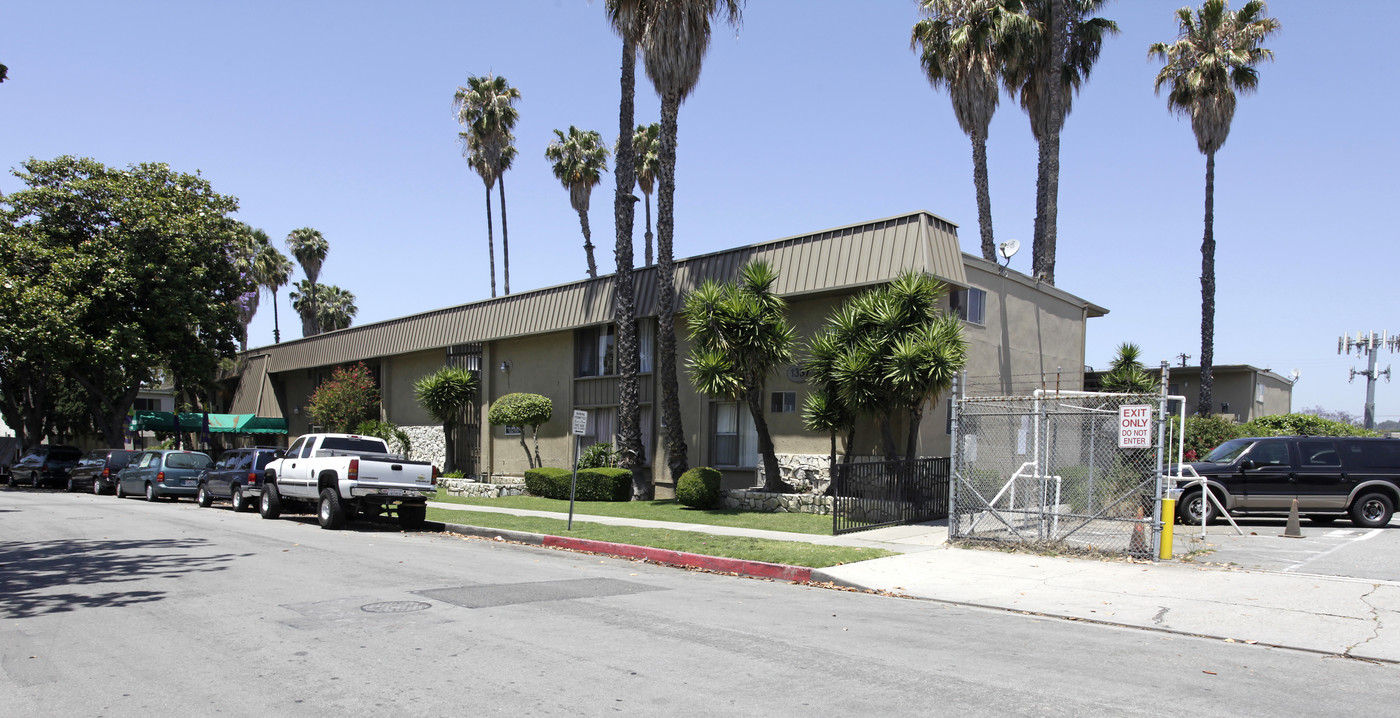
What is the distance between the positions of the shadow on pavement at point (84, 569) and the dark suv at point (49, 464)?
25.6 metres

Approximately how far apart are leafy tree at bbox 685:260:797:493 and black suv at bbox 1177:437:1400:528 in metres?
8.49

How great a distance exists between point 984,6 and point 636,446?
1728 cm

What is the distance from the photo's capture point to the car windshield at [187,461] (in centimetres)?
2698

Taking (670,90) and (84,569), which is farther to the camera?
(670,90)

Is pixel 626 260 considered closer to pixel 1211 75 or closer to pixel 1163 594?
pixel 1163 594

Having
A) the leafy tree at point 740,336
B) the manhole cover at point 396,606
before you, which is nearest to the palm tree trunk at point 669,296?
the leafy tree at point 740,336

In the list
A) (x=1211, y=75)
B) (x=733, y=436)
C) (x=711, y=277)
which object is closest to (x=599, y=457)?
(x=733, y=436)

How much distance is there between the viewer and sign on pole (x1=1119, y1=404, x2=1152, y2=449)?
12133 mm

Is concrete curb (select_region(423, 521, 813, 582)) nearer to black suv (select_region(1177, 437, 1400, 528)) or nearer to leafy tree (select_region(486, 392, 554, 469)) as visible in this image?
black suv (select_region(1177, 437, 1400, 528))

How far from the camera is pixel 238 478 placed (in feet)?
75.0

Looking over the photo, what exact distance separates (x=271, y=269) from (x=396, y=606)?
2176 inches

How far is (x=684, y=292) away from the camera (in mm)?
23281

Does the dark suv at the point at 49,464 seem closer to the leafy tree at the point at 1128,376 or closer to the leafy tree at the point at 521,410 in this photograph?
the leafy tree at the point at 521,410

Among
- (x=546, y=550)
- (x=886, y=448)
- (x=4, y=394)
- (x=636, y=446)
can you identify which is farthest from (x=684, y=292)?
(x=4, y=394)
